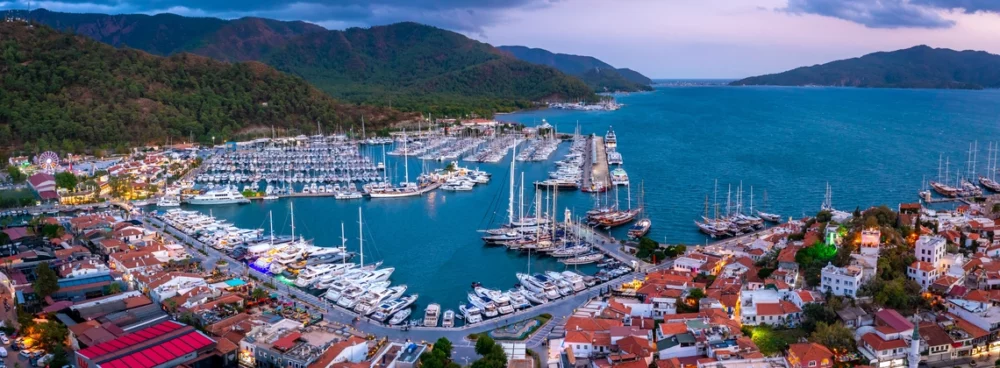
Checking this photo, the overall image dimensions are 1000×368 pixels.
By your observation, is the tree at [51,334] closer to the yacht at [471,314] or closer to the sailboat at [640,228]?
the yacht at [471,314]

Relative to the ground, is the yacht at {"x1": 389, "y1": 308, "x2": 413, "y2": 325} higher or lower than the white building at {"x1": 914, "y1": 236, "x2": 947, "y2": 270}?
lower

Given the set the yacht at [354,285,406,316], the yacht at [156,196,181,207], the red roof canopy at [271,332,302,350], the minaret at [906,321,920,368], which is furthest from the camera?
the yacht at [156,196,181,207]

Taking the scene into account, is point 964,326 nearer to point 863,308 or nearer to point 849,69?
point 863,308

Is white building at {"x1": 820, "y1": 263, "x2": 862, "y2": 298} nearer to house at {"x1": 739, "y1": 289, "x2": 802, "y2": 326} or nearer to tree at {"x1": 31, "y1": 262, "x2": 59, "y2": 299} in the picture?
house at {"x1": 739, "y1": 289, "x2": 802, "y2": 326}

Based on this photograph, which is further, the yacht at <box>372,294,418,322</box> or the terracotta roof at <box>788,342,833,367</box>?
the yacht at <box>372,294,418,322</box>

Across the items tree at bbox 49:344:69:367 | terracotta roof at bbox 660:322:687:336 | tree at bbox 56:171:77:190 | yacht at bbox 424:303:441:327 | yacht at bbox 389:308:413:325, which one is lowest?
yacht at bbox 389:308:413:325

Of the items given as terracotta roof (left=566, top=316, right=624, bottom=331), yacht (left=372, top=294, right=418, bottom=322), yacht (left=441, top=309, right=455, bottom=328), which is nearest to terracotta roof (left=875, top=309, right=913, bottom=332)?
Answer: terracotta roof (left=566, top=316, right=624, bottom=331)

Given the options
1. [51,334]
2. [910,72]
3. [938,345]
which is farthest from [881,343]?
[910,72]

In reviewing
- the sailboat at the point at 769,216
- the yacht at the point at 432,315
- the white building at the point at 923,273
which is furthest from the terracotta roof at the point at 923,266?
the yacht at the point at 432,315
